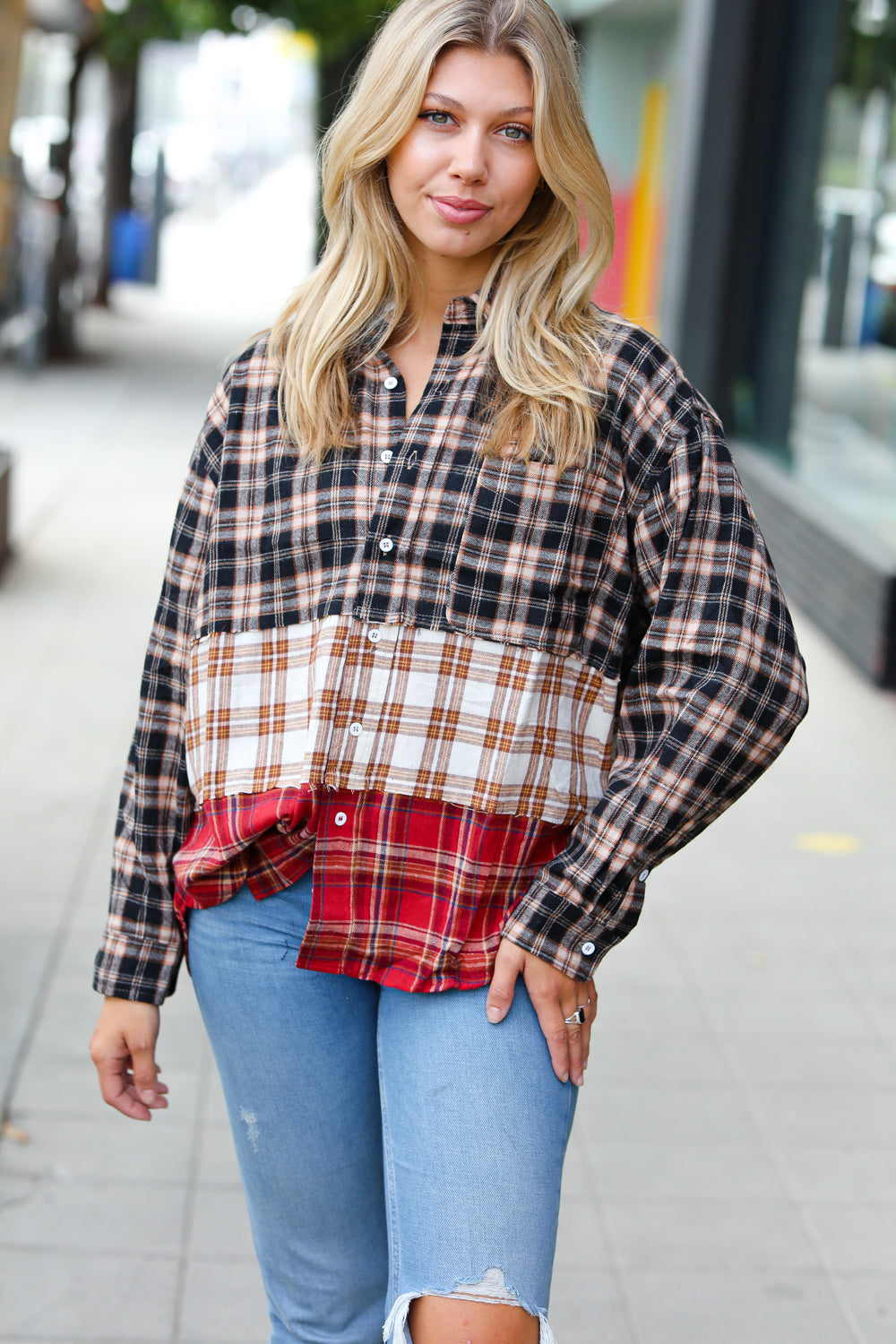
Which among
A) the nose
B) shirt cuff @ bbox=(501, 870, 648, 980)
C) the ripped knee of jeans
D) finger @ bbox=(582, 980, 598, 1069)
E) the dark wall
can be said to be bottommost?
the ripped knee of jeans

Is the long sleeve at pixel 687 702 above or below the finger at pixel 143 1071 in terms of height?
above

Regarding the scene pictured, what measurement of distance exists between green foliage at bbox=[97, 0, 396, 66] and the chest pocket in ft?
39.5

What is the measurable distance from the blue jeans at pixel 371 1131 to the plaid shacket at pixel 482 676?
56 mm

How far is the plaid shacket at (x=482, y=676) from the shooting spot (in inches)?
67.0

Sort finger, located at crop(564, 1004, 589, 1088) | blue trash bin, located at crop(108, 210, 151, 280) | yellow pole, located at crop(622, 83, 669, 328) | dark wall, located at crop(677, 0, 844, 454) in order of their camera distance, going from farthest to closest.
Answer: blue trash bin, located at crop(108, 210, 151, 280) → yellow pole, located at crop(622, 83, 669, 328) → dark wall, located at crop(677, 0, 844, 454) → finger, located at crop(564, 1004, 589, 1088)

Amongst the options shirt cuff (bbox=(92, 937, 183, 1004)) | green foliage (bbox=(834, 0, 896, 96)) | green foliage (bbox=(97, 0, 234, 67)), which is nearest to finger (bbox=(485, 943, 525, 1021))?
shirt cuff (bbox=(92, 937, 183, 1004))

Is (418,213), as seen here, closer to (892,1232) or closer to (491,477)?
(491,477)

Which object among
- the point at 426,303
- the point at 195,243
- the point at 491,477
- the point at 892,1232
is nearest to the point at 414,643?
the point at 491,477

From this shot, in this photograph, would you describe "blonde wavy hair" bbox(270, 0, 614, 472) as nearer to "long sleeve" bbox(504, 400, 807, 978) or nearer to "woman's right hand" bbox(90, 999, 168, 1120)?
"long sleeve" bbox(504, 400, 807, 978)

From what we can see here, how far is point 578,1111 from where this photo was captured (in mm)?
3566

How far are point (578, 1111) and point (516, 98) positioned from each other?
2.44 meters

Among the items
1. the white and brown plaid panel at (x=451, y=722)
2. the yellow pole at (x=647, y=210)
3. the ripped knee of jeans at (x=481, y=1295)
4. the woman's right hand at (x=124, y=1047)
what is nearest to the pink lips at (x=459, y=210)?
the white and brown plaid panel at (x=451, y=722)

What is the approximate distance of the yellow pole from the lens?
1223 cm

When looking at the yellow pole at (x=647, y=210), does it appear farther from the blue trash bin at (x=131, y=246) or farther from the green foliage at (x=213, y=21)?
the blue trash bin at (x=131, y=246)
